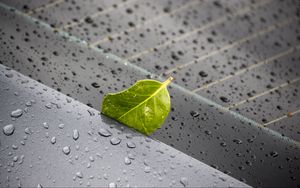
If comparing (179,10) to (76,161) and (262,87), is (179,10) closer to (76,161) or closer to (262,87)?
(262,87)

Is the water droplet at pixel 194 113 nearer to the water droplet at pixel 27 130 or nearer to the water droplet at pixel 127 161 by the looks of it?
the water droplet at pixel 127 161

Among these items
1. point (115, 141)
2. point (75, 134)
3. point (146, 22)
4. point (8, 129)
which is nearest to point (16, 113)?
point (8, 129)

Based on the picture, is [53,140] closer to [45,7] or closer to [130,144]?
[130,144]

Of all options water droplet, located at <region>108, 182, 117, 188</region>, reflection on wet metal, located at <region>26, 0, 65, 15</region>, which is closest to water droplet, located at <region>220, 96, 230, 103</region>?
water droplet, located at <region>108, 182, 117, 188</region>

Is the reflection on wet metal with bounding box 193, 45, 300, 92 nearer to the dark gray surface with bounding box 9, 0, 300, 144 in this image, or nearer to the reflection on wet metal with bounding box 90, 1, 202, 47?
the dark gray surface with bounding box 9, 0, 300, 144

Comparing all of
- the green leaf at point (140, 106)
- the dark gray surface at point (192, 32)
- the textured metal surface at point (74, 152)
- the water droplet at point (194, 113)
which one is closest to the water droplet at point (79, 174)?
the textured metal surface at point (74, 152)

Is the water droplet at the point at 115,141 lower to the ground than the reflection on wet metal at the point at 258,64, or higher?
lower

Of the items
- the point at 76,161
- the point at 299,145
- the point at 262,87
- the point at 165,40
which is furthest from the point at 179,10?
the point at 76,161
